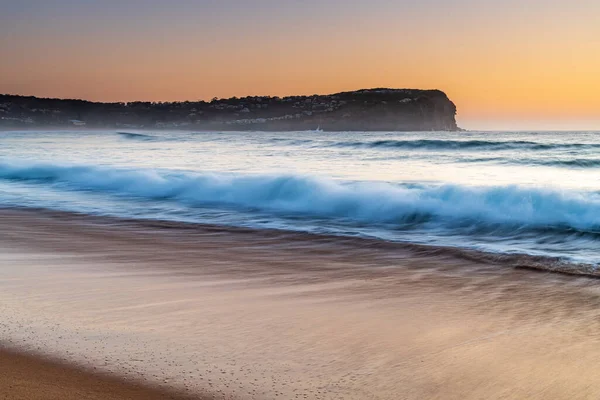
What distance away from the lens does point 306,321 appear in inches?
138

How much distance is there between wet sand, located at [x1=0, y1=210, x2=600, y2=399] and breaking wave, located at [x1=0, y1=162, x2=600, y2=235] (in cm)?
271

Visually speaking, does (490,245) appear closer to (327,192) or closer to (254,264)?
(254,264)

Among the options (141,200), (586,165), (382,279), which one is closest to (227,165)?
(141,200)

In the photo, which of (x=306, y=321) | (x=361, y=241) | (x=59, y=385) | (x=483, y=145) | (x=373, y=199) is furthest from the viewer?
(x=483, y=145)

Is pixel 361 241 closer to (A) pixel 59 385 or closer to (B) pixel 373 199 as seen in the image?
(B) pixel 373 199

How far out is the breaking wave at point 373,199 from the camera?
8.21 metres

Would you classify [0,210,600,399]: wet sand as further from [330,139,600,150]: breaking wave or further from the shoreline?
[330,139,600,150]: breaking wave

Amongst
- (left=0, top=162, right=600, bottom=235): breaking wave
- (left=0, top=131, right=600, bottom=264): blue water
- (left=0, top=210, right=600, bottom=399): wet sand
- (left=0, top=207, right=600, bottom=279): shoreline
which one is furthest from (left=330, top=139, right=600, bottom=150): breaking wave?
(left=0, top=210, right=600, bottom=399): wet sand

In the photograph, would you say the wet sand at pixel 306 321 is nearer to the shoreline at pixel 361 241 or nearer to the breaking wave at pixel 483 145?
the shoreline at pixel 361 241

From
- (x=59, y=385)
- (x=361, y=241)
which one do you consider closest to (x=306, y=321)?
(x=59, y=385)

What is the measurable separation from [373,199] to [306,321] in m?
6.32

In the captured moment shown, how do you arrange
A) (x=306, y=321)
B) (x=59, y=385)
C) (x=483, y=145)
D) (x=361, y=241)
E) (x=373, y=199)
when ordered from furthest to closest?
(x=483, y=145) < (x=373, y=199) < (x=361, y=241) < (x=306, y=321) < (x=59, y=385)

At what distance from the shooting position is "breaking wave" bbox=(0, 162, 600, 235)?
8.21 metres

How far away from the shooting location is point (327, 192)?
34.7 feet
